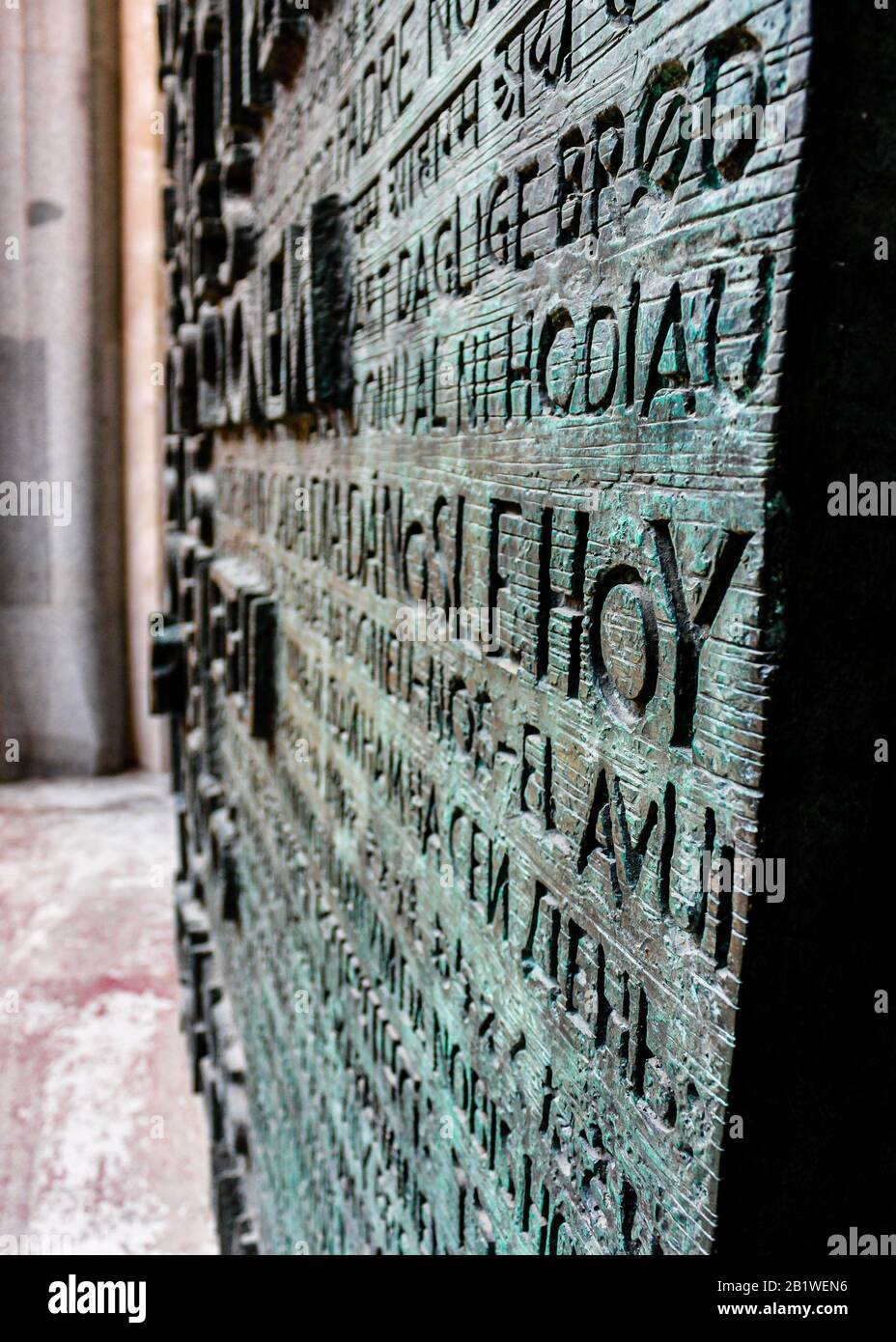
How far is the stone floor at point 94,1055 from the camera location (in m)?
3.44

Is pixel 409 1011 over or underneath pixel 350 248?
underneath

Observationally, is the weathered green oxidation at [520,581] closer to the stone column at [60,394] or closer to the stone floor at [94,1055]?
the stone floor at [94,1055]

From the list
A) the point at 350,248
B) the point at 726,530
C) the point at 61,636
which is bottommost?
the point at 61,636

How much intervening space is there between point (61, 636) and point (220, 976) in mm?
4882

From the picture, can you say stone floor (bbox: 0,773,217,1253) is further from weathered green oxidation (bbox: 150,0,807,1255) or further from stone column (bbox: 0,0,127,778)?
weathered green oxidation (bbox: 150,0,807,1255)

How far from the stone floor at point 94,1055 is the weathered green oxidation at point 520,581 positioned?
1615mm

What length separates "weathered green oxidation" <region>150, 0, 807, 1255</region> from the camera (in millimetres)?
671

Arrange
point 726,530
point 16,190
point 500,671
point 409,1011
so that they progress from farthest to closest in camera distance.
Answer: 1. point 16,190
2. point 409,1011
3. point 500,671
4. point 726,530
